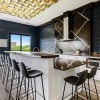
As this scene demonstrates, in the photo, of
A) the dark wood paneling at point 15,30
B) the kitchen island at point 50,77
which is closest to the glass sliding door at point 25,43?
the dark wood paneling at point 15,30

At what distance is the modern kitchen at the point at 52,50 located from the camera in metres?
2.09

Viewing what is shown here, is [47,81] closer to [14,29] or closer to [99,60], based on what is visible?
[99,60]

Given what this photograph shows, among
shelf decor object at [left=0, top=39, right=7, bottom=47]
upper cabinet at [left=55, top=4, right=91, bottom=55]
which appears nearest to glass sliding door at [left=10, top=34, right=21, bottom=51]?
shelf decor object at [left=0, top=39, right=7, bottom=47]

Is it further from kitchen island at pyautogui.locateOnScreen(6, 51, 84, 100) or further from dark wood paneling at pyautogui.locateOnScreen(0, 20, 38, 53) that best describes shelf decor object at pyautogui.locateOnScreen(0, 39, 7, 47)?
kitchen island at pyautogui.locateOnScreen(6, 51, 84, 100)

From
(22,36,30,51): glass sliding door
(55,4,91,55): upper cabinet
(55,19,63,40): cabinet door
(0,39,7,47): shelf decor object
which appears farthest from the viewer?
(22,36,30,51): glass sliding door

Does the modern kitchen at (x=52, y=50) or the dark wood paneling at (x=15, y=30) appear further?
the dark wood paneling at (x=15, y=30)

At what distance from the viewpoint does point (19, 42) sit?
7027 millimetres

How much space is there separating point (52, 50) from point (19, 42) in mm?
2543

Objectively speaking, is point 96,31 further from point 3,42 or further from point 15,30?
point 3,42

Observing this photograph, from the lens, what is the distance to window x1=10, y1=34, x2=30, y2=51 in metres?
6.65

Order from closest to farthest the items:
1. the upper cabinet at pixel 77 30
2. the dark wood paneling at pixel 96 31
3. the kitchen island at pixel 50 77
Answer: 1. the kitchen island at pixel 50 77
2. the dark wood paneling at pixel 96 31
3. the upper cabinet at pixel 77 30

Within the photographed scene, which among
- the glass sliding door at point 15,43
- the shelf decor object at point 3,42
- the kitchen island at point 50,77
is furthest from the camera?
the glass sliding door at point 15,43

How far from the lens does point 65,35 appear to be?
15.9 feet

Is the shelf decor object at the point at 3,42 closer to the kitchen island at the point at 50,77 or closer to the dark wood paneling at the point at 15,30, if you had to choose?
the dark wood paneling at the point at 15,30
